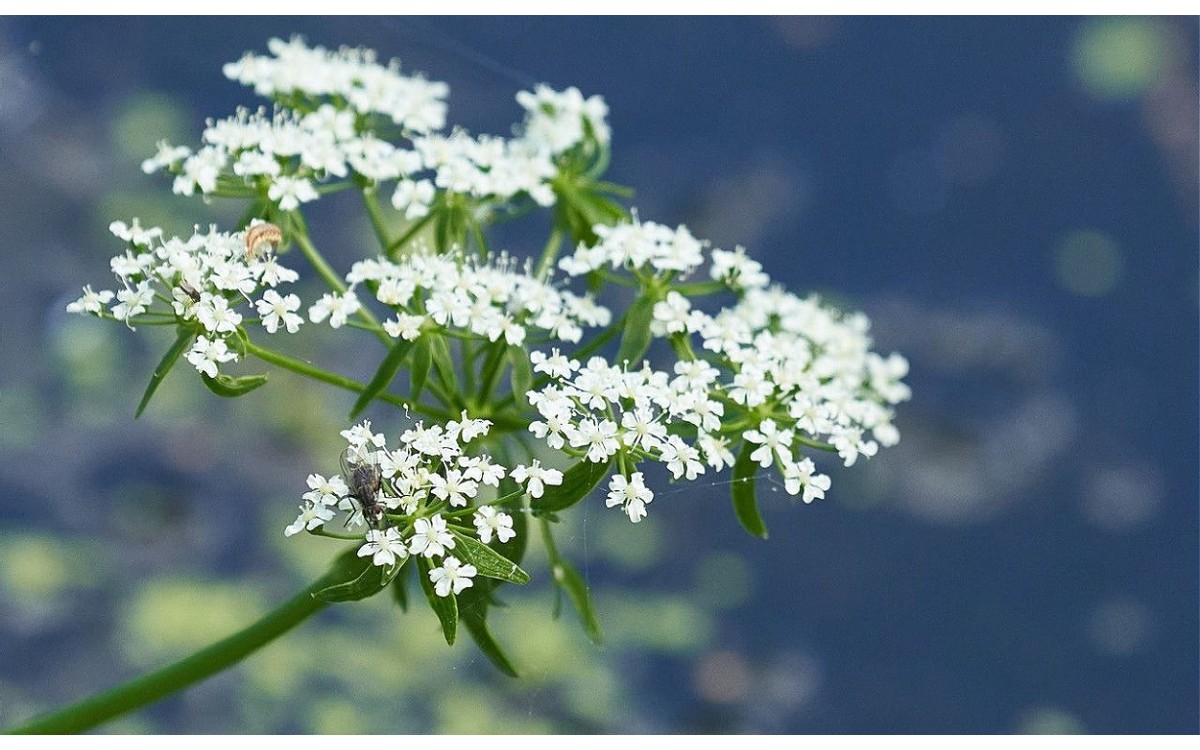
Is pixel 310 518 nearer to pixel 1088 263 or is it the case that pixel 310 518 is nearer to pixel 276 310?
pixel 276 310

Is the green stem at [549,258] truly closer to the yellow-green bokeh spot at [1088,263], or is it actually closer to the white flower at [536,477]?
the white flower at [536,477]

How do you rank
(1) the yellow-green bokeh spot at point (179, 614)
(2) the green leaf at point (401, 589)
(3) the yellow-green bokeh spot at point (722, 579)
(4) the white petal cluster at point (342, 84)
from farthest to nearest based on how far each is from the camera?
(3) the yellow-green bokeh spot at point (722, 579) → (1) the yellow-green bokeh spot at point (179, 614) → (4) the white petal cluster at point (342, 84) → (2) the green leaf at point (401, 589)

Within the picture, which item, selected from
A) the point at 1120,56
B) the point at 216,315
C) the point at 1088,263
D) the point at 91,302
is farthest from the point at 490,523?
the point at 1120,56

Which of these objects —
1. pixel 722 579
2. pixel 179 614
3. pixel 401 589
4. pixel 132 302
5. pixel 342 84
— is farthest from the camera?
pixel 722 579

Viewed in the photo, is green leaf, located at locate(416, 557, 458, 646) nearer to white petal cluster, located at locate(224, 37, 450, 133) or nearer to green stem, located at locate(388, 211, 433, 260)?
green stem, located at locate(388, 211, 433, 260)

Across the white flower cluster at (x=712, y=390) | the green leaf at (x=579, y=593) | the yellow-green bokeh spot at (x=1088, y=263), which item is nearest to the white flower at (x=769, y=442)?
the white flower cluster at (x=712, y=390)

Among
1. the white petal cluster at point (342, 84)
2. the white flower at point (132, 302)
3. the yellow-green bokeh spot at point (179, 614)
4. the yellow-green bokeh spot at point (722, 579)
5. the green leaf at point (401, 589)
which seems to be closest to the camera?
the white flower at point (132, 302)
